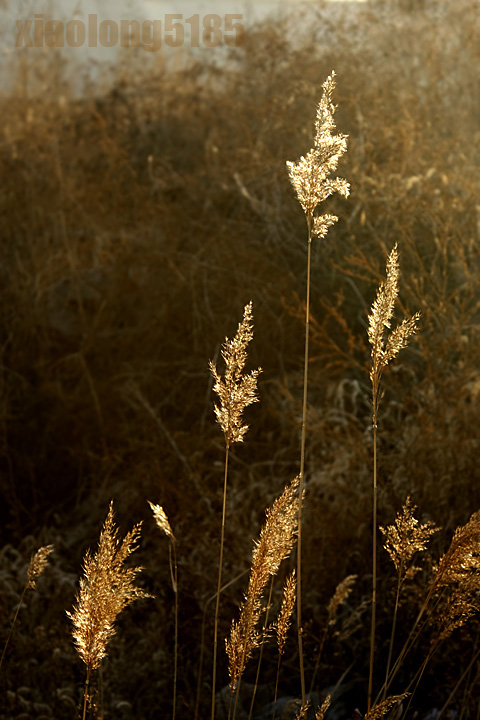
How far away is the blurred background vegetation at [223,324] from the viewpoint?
10.5 feet

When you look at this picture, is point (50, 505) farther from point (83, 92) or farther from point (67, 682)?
point (83, 92)

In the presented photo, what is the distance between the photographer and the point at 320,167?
1.47 meters

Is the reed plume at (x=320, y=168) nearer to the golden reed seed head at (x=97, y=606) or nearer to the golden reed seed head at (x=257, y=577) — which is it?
the golden reed seed head at (x=257, y=577)

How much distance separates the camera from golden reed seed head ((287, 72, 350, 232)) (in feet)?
4.76

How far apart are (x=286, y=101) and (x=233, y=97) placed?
3.76 ft

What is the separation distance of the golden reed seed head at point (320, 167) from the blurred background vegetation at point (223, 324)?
1.53 metres

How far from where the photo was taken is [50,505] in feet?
16.0

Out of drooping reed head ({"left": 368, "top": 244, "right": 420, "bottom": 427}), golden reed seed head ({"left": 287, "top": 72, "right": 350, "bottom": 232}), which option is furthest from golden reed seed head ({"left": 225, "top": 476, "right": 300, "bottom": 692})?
golden reed seed head ({"left": 287, "top": 72, "right": 350, "bottom": 232})

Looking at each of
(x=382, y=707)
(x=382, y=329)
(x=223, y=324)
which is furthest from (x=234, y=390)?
(x=223, y=324)

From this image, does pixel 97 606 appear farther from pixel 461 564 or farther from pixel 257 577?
pixel 461 564

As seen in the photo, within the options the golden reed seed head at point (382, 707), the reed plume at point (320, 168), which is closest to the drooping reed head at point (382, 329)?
the reed plume at point (320, 168)

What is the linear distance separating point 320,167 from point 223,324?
11.1 feet

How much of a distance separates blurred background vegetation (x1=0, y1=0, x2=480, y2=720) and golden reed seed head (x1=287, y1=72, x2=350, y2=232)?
1528 millimetres

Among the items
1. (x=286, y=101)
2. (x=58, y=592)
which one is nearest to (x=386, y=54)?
(x=286, y=101)
